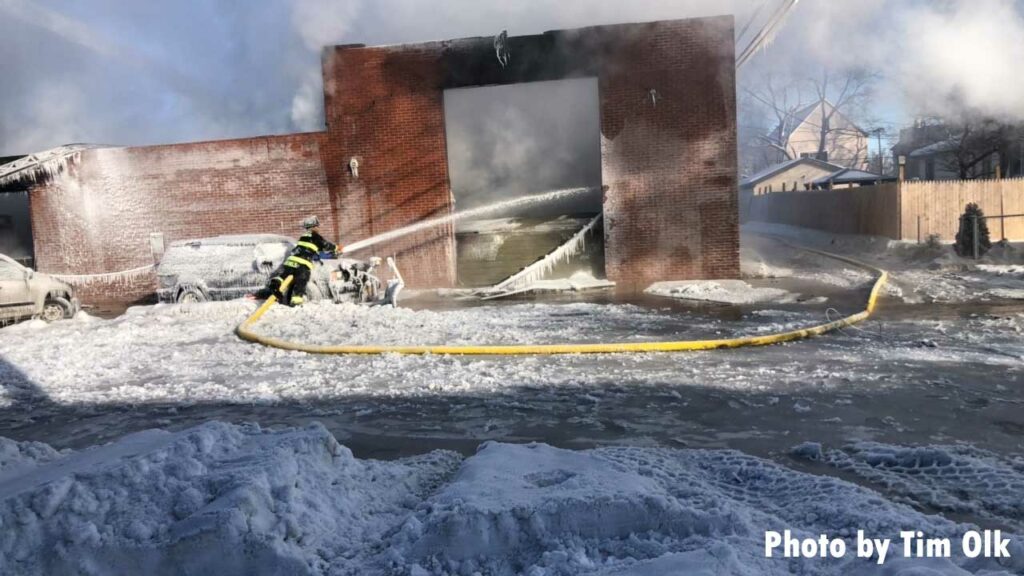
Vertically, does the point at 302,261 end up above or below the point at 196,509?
above

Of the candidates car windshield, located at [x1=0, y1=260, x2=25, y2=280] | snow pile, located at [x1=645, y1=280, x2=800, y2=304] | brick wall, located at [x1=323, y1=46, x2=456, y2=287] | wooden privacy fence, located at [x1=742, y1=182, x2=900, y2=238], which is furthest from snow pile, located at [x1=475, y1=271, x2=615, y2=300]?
wooden privacy fence, located at [x1=742, y1=182, x2=900, y2=238]

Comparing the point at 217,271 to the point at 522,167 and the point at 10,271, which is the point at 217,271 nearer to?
the point at 10,271

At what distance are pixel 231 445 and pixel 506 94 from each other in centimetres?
1423

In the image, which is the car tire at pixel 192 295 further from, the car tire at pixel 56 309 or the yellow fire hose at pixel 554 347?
the yellow fire hose at pixel 554 347

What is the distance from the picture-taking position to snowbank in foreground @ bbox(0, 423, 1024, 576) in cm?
239

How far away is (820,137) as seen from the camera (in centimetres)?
5409

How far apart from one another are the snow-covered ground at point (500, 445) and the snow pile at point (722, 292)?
6.23 ft

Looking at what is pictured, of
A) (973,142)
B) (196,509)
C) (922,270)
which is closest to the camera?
(196,509)

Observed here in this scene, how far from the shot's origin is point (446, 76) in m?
14.3

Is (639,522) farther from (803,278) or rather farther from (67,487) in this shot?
(803,278)

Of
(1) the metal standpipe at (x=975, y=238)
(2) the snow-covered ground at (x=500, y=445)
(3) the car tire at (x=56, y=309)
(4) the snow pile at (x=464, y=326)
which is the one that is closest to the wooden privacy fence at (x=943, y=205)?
(1) the metal standpipe at (x=975, y=238)

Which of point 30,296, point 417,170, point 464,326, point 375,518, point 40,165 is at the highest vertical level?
point 40,165

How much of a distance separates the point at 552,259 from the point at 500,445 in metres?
11.1

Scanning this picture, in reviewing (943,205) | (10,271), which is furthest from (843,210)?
(10,271)
